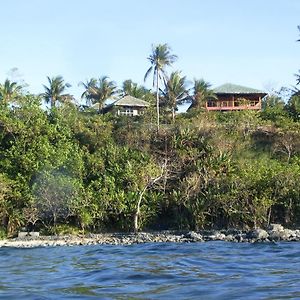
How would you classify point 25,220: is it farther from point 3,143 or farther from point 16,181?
point 3,143

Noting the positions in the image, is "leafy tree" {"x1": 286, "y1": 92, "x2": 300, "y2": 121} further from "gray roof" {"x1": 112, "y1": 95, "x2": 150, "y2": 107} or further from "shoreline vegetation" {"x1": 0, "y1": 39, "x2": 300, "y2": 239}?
"gray roof" {"x1": 112, "y1": 95, "x2": 150, "y2": 107}

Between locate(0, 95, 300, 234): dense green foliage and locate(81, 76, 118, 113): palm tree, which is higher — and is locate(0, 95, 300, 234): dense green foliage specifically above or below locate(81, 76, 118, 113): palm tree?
below

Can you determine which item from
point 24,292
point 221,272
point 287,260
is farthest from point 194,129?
point 24,292

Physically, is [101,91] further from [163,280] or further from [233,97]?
[163,280]

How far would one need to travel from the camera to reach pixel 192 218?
34188 millimetres

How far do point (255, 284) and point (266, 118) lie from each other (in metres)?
37.5

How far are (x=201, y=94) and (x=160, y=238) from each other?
27908mm

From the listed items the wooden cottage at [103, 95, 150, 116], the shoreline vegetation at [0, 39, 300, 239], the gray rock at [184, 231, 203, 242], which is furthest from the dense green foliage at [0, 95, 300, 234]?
the wooden cottage at [103, 95, 150, 116]

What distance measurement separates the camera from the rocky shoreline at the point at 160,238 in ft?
87.6

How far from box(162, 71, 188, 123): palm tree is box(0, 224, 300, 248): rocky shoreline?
22.7 metres

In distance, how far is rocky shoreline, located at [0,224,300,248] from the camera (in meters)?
26.7

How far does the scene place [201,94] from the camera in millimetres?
54875

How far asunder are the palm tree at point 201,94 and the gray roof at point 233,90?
4.51 ft

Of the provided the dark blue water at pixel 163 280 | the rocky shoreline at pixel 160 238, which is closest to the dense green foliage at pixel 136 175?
the rocky shoreline at pixel 160 238
